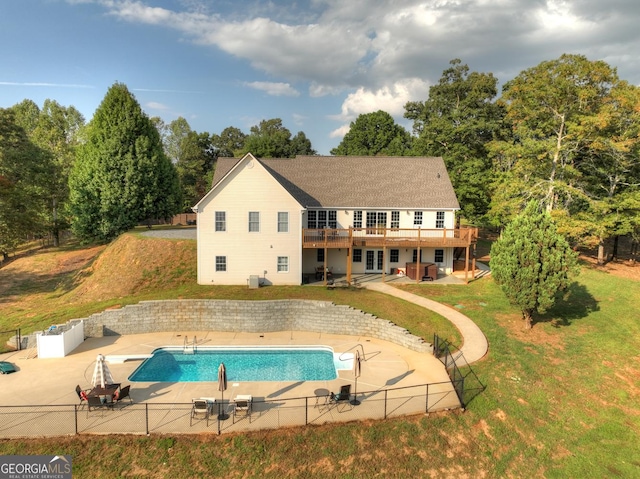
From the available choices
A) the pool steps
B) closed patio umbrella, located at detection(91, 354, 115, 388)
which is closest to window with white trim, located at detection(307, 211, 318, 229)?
the pool steps

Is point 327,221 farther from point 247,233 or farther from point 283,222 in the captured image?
point 247,233

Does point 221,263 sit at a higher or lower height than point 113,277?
higher

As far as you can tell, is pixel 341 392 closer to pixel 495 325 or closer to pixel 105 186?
pixel 495 325

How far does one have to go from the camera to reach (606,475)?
12312mm

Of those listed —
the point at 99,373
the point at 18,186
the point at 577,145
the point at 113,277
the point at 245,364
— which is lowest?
the point at 245,364

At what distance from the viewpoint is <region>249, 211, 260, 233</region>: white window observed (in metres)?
26.5

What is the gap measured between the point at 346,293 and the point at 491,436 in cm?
1304

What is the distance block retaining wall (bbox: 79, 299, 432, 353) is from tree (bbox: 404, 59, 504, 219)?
87.6 feet

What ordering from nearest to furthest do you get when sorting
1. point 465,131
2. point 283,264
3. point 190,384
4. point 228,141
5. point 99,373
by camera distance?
point 99,373, point 190,384, point 283,264, point 465,131, point 228,141

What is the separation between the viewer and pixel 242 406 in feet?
45.8

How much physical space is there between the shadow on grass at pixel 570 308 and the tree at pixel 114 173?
38034 mm

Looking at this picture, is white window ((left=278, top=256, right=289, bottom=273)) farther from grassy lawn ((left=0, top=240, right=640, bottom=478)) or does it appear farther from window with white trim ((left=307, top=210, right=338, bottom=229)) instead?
grassy lawn ((left=0, top=240, right=640, bottom=478))

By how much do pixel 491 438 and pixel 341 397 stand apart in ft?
19.3

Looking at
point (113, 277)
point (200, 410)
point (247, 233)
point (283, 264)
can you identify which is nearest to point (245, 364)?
point (200, 410)
